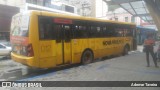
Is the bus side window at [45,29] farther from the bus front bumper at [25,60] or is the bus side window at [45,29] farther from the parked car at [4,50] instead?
the parked car at [4,50]

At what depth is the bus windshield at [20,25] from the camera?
9.57 metres

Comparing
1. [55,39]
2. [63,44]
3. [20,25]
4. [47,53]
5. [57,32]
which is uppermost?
[20,25]

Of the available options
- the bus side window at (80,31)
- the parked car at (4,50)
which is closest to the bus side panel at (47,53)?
the bus side window at (80,31)

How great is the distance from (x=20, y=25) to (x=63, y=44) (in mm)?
2234

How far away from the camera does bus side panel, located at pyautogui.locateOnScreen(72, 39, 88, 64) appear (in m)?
11.4

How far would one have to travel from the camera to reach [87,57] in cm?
1259

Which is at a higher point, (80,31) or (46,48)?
(80,31)

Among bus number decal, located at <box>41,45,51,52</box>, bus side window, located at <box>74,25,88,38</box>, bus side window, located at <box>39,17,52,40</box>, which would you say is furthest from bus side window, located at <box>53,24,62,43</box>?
bus side window, located at <box>74,25,88,38</box>

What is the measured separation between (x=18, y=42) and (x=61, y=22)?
2.29 m

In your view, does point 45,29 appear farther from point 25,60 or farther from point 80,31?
point 80,31

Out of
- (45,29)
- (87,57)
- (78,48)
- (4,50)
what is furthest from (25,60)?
(4,50)

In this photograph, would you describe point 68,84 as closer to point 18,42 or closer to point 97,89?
point 97,89

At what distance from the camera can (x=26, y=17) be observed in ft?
31.6

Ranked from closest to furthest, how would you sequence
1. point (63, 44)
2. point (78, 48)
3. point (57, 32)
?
point (57, 32), point (63, 44), point (78, 48)
